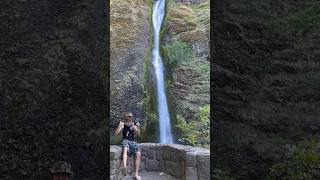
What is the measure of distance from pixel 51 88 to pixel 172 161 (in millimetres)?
6878

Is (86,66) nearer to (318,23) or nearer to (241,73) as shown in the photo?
(241,73)

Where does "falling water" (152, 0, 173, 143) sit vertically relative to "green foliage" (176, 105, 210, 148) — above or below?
above

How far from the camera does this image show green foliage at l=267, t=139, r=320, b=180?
286 cm

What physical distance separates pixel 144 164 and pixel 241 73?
8012 mm

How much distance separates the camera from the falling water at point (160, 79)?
15.3m

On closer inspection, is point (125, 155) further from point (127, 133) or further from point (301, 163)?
point (301, 163)

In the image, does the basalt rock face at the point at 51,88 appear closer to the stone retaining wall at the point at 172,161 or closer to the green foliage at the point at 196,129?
the stone retaining wall at the point at 172,161

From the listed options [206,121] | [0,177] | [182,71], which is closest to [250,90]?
[0,177]

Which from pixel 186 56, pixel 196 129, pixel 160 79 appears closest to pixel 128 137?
pixel 196 129

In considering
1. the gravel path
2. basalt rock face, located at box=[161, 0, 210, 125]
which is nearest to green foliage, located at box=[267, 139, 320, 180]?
the gravel path

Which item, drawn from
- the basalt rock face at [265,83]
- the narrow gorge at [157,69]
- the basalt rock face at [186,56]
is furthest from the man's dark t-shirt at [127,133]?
the basalt rock face at [186,56]

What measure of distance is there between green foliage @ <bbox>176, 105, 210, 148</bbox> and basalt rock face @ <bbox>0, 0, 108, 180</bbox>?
11975 millimetres

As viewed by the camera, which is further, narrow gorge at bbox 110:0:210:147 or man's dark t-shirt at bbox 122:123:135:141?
narrow gorge at bbox 110:0:210:147

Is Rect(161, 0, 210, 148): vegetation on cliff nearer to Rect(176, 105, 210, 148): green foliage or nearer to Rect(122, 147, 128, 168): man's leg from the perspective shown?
Rect(176, 105, 210, 148): green foliage
